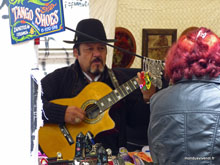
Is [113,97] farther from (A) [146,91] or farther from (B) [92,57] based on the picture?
(B) [92,57]

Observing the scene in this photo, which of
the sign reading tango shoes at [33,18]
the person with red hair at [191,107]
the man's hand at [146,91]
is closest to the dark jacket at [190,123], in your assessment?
the person with red hair at [191,107]

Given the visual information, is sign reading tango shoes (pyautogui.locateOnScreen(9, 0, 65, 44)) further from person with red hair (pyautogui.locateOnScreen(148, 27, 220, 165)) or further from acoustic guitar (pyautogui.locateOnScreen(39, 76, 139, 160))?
Result: acoustic guitar (pyautogui.locateOnScreen(39, 76, 139, 160))

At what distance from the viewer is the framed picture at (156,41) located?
3707 mm

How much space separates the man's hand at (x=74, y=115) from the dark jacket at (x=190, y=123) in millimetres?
1408

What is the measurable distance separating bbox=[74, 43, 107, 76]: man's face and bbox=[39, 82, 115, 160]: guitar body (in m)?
0.16

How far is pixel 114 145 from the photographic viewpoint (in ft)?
10.2

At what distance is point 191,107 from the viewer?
5.17 ft

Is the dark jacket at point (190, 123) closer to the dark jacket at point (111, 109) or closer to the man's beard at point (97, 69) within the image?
the dark jacket at point (111, 109)

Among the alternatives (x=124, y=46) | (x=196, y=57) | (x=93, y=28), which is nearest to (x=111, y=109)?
(x=93, y=28)

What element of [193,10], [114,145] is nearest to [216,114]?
[114,145]

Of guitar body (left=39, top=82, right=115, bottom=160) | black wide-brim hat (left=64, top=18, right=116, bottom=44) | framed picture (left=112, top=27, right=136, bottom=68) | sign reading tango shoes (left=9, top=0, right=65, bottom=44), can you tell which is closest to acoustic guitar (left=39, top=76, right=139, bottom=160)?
guitar body (left=39, top=82, right=115, bottom=160)

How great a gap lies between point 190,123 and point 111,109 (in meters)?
1.60

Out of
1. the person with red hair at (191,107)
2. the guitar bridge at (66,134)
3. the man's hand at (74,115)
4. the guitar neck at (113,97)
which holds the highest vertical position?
the person with red hair at (191,107)

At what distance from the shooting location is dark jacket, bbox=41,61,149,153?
122 inches
